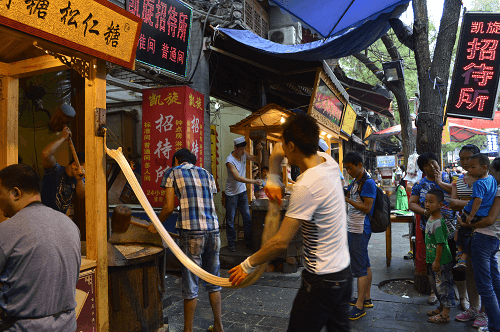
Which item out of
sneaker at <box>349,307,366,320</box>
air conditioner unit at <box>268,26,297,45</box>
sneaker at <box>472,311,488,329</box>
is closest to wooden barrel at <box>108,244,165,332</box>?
sneaker at <box>349,307,366,320</box>

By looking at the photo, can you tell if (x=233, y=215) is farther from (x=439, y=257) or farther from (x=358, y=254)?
(x=439, y=257)

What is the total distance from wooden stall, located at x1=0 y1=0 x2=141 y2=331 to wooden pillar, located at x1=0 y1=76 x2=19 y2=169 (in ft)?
1.01

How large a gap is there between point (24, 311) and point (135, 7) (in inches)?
213

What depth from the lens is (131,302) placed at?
12.2ft

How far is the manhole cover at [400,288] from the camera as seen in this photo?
5570 mm

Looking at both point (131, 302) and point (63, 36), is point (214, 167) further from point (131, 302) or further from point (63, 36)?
point (63, 36)

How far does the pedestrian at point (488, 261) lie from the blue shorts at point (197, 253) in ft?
9.65

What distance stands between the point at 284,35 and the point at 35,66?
1008cm

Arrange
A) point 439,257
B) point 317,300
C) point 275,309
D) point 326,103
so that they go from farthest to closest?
point 326,103 → point 275,309 → point 439,257 → point 317,300

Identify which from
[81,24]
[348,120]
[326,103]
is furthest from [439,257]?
[348,120]

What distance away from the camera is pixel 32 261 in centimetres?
212

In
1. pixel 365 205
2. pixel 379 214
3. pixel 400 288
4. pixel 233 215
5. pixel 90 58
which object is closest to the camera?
pixel 90 58

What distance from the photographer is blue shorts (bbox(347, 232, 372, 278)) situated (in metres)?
4.58

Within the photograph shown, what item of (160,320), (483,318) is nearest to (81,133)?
(160,320)
